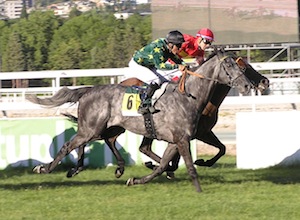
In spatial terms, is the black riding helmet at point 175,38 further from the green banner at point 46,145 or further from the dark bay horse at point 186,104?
the green banner at point 46,145

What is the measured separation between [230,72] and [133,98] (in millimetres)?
1133

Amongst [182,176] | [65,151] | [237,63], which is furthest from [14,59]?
[237,63]

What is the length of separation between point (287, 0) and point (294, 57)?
567cm

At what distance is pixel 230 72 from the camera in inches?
351

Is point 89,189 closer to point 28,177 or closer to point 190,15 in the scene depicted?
point 28,177

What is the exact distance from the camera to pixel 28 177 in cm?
1061

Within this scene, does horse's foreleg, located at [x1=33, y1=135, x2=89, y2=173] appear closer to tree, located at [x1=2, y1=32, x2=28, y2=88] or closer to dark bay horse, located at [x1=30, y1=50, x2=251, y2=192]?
dark bay horse, located at [x1=30, y1=50, x2=251, y2=192]

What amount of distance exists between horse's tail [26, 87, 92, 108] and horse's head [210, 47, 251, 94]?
5.49 ft

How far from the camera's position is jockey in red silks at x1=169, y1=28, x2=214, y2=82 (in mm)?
9844

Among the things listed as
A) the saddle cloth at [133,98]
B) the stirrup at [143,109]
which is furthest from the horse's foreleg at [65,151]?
the stirrup at [143,109]

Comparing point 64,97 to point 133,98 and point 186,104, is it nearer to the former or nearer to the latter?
point 133,98

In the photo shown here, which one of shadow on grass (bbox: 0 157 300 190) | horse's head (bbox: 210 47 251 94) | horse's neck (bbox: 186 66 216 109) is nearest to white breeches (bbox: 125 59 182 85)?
horse's neck (bbox: 186 66 216 109)

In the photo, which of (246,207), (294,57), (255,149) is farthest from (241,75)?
(294,57)

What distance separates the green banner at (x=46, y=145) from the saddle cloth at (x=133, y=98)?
7.30 feet
